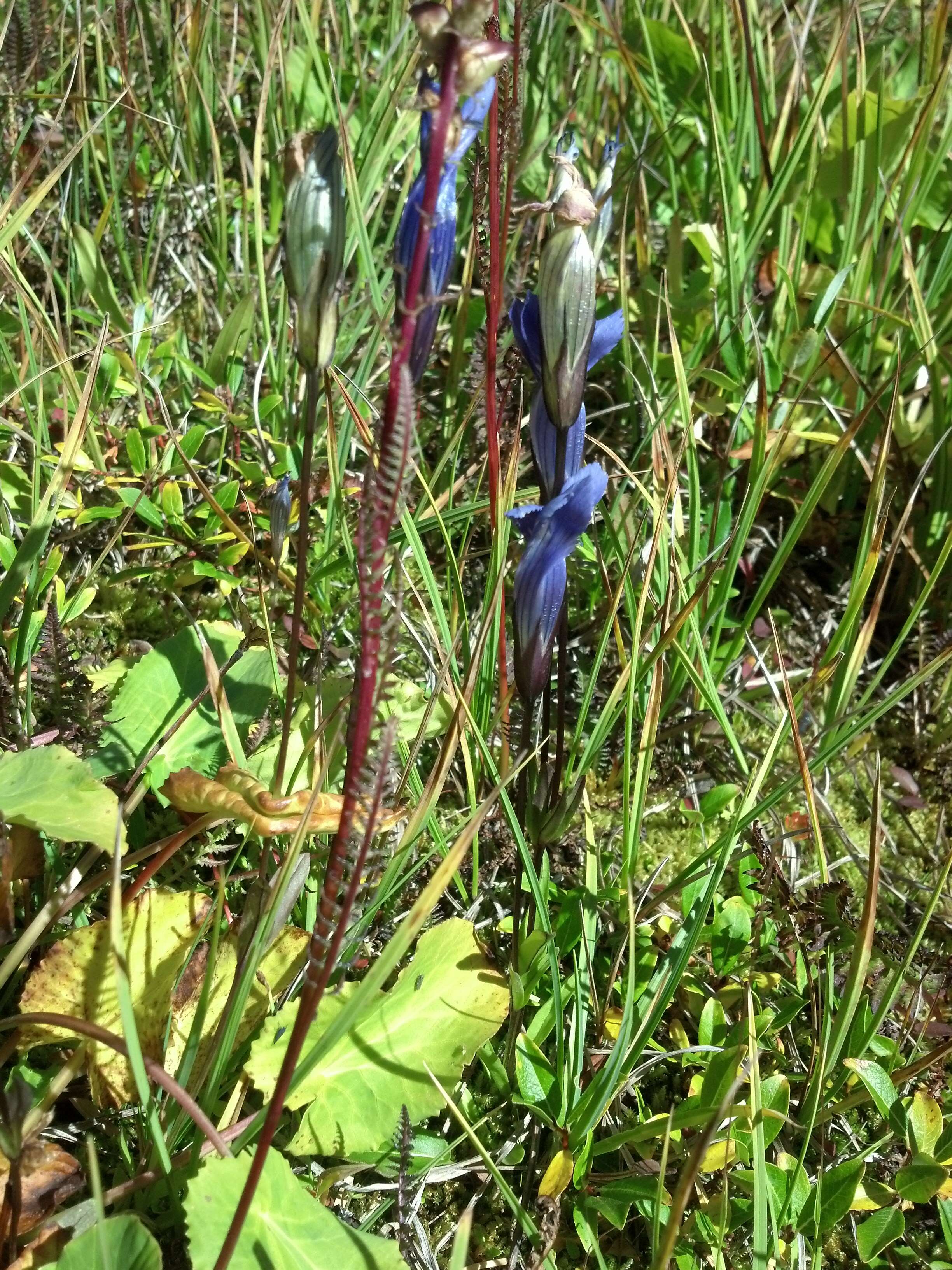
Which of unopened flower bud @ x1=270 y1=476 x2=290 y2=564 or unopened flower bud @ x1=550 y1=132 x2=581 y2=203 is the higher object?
unopened flower bud @ x1=550 y1=132 x2=581 y2=203

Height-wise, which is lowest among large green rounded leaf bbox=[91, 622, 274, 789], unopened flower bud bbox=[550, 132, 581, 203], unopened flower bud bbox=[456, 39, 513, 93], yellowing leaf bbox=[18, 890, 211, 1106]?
yellowing leaf bbox=[18, 890, 211, 1106]

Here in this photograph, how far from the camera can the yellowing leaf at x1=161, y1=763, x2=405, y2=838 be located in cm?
78

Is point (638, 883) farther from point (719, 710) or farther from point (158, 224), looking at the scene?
point (158, 224)

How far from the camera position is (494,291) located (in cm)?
81

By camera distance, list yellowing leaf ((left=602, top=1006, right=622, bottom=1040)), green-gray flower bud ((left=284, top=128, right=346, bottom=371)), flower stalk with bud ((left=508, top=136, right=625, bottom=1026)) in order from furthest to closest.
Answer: yellowing leaf ((left=602, top=1006, right=622, bottom=1040)), flower stalk with bud ((left=508, top=136, right=625, bottom=1026)), green-gray flower bud ((left=284, top=128, right=346, bottom=371))

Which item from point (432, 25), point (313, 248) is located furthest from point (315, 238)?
point (432, 25)

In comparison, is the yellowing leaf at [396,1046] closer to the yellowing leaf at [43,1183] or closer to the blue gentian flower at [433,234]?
the yellowing leaf at [43,1183]

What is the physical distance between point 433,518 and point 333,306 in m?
0.50

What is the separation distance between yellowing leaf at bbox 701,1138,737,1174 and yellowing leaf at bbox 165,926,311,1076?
40 cm

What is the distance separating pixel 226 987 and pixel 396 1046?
17 centimetres

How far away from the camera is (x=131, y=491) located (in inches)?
49.3

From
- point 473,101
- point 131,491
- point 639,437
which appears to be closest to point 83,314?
point 131,491

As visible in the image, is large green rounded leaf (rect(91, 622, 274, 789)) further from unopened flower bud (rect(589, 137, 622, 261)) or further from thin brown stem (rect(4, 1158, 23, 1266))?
unopened flower bud (rect(589, 137, 622, 261))

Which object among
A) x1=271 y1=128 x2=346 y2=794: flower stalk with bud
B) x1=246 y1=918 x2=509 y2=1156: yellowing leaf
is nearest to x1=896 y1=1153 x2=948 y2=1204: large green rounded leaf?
x1=246 y1=918 x2=509 y2=1156: yellowing leaf
